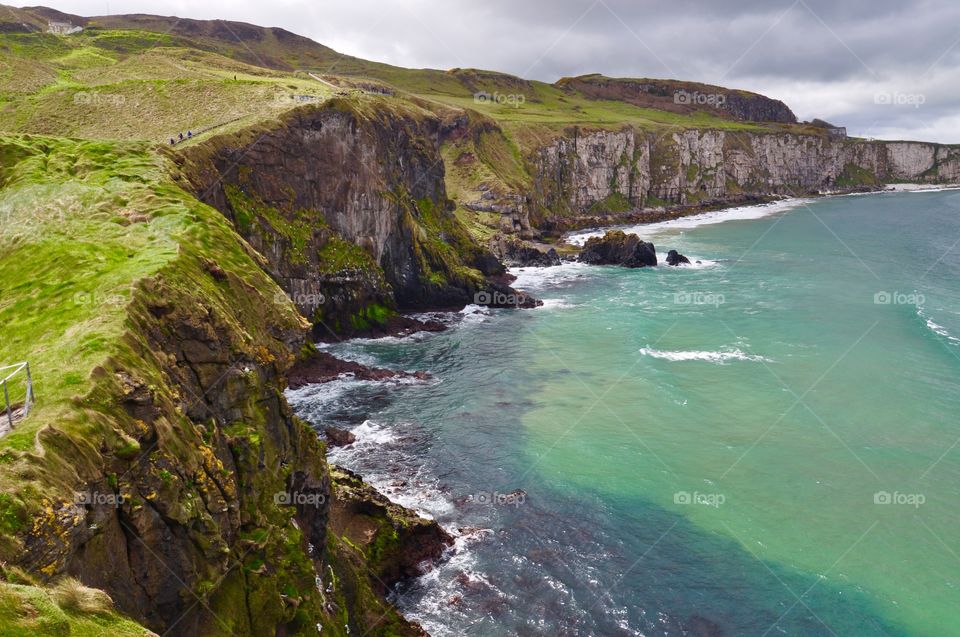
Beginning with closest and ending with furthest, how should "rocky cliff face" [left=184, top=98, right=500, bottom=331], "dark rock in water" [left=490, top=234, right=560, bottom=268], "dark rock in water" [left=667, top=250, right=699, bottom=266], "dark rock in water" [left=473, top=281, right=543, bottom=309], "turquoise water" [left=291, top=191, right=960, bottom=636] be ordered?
"turquoise water" [left=291, top=191, right=960, bottom=636] → "rocky cliff face" [left=184, top=98, right=500, bottom=331] → "dark rock in water" [left=473, top=281, right=543, bottom=309] → "dark rock in water" [left=667, top=250, right=699, bottom=266] → "dark rock in water" [left=490, top=234, right=560, bottom=268]

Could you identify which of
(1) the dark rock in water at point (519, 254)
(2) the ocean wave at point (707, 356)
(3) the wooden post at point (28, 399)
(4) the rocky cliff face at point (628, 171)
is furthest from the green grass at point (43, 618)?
(4) the rocky cliff face at point (628, 171)

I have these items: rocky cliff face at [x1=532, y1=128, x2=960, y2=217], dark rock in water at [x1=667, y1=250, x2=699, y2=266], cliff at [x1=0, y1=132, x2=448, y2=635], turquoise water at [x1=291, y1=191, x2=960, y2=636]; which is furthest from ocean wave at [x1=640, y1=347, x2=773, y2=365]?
rocky cliff face at [x1=532, y1=128, x2=960, y2=217]

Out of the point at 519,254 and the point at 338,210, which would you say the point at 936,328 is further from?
the point at 338,210

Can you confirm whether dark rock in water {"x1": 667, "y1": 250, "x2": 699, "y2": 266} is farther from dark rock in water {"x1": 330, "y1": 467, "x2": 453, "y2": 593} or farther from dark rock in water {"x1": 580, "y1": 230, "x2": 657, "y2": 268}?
dark rock in water {"x1": 330, "y1": 467, "x2": 453, "y2": 593}

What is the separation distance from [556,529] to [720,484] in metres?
9.44

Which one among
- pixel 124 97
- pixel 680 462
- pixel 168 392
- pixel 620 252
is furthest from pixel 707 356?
pixel 124 97

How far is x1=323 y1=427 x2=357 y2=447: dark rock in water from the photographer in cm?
3725

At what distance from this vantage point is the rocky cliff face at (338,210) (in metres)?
49.5

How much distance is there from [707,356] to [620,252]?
46656 millimetres

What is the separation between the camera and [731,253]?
104812 mm

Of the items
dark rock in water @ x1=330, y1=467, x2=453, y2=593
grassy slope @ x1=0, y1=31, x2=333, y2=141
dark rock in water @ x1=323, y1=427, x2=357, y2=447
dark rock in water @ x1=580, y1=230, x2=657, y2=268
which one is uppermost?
grassy slope @ x1=0, y1=31, x2=333, y2=141

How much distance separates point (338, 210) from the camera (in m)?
57.8

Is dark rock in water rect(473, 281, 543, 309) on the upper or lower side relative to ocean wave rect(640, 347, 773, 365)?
lower

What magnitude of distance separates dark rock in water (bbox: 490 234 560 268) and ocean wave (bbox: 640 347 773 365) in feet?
148
